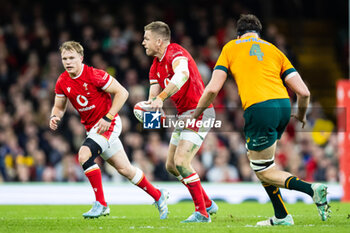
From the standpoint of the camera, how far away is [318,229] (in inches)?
275

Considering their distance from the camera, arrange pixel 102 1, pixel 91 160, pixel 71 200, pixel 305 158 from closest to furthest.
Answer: pixel 91 160 → pixel 71 200 → pixel 305 158 → pixel 102 1

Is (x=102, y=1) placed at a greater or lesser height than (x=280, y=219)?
greater

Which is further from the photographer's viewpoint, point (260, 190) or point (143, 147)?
point (143, 147)

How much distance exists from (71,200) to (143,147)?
8.94ft

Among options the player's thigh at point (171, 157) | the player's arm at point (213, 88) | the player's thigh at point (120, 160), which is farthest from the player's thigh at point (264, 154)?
the player's thigh at point (120, 160)

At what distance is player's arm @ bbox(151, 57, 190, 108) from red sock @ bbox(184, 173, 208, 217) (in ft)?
3.39

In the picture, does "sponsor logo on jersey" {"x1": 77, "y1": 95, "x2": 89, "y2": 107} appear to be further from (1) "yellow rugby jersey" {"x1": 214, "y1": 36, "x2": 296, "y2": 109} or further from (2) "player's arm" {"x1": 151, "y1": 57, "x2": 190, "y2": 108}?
(1) "yellow rugby jersey" {"x1": 214, "y1": 36, "x2": 296, "y2": 109}

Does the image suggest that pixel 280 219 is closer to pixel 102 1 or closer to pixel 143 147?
pixel 143 147

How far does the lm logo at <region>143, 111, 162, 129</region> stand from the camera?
796 cm

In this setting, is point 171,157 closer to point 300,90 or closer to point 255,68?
point 255,68

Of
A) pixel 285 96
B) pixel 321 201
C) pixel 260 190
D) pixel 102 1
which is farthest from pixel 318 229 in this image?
pixel 102 1

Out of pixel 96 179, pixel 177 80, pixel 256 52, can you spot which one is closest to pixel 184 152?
pixel 177 80

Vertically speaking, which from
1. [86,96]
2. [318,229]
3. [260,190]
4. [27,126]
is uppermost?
[86,96]

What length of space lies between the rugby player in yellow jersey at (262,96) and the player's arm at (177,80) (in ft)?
1.70
